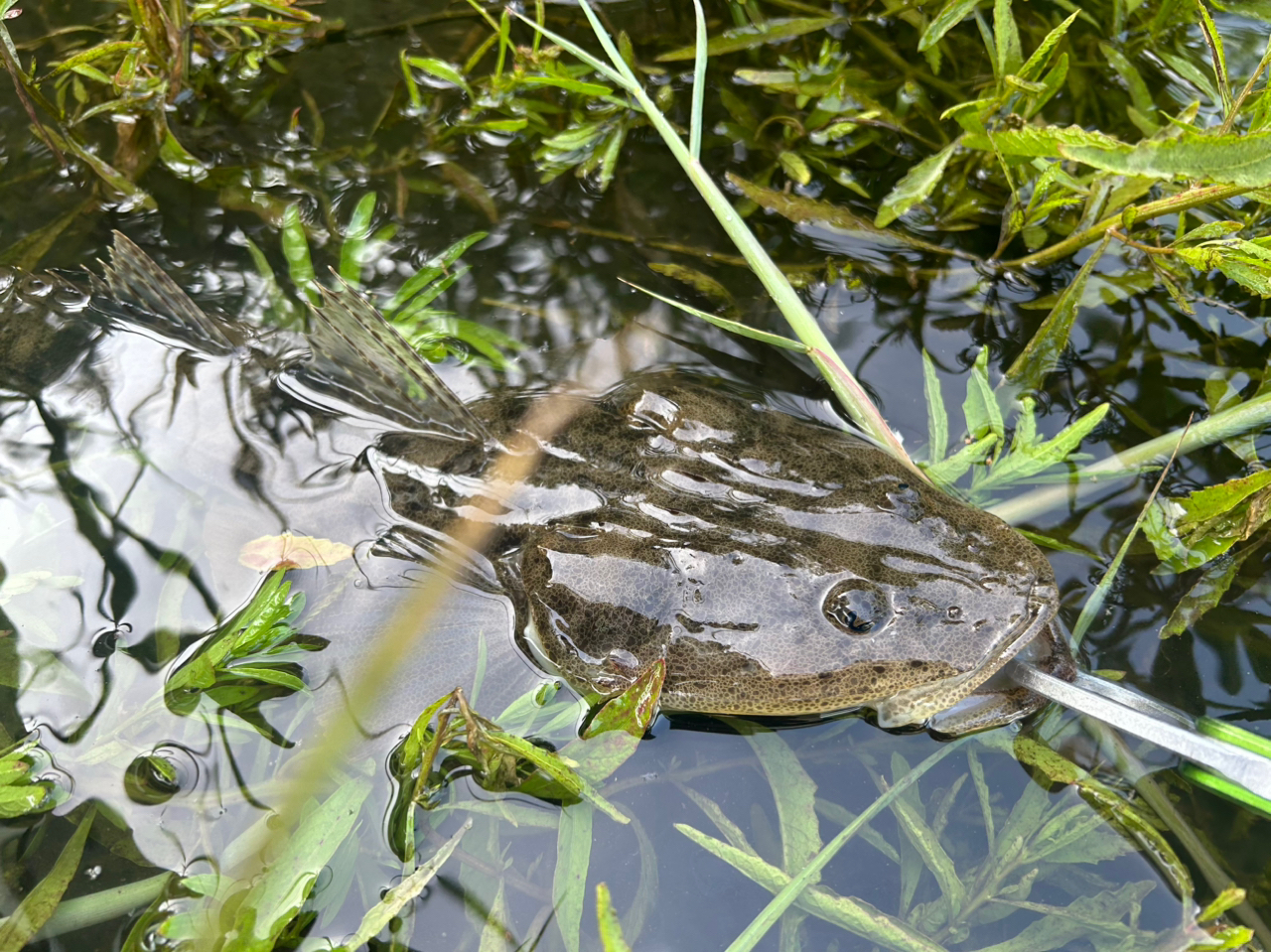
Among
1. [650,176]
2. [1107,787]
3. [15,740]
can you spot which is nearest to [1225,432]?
[1107,787]

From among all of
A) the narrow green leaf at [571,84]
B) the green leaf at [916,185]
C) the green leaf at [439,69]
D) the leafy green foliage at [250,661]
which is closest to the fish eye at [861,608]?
the green leaf at [916,185]

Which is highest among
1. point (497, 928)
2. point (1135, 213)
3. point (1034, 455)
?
point (1135, 213)

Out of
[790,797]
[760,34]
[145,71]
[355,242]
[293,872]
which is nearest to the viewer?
→ [293,872]

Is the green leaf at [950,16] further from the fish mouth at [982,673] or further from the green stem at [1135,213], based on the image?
the fish mouth at [982,673]

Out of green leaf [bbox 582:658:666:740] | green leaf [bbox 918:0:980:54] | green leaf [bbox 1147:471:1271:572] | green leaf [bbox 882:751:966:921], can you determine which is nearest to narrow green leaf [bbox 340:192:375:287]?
green leaf [bbox 582:658:666:740]

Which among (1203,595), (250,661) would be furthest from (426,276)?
(1203,595)

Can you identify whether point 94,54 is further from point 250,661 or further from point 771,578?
point 771,578
